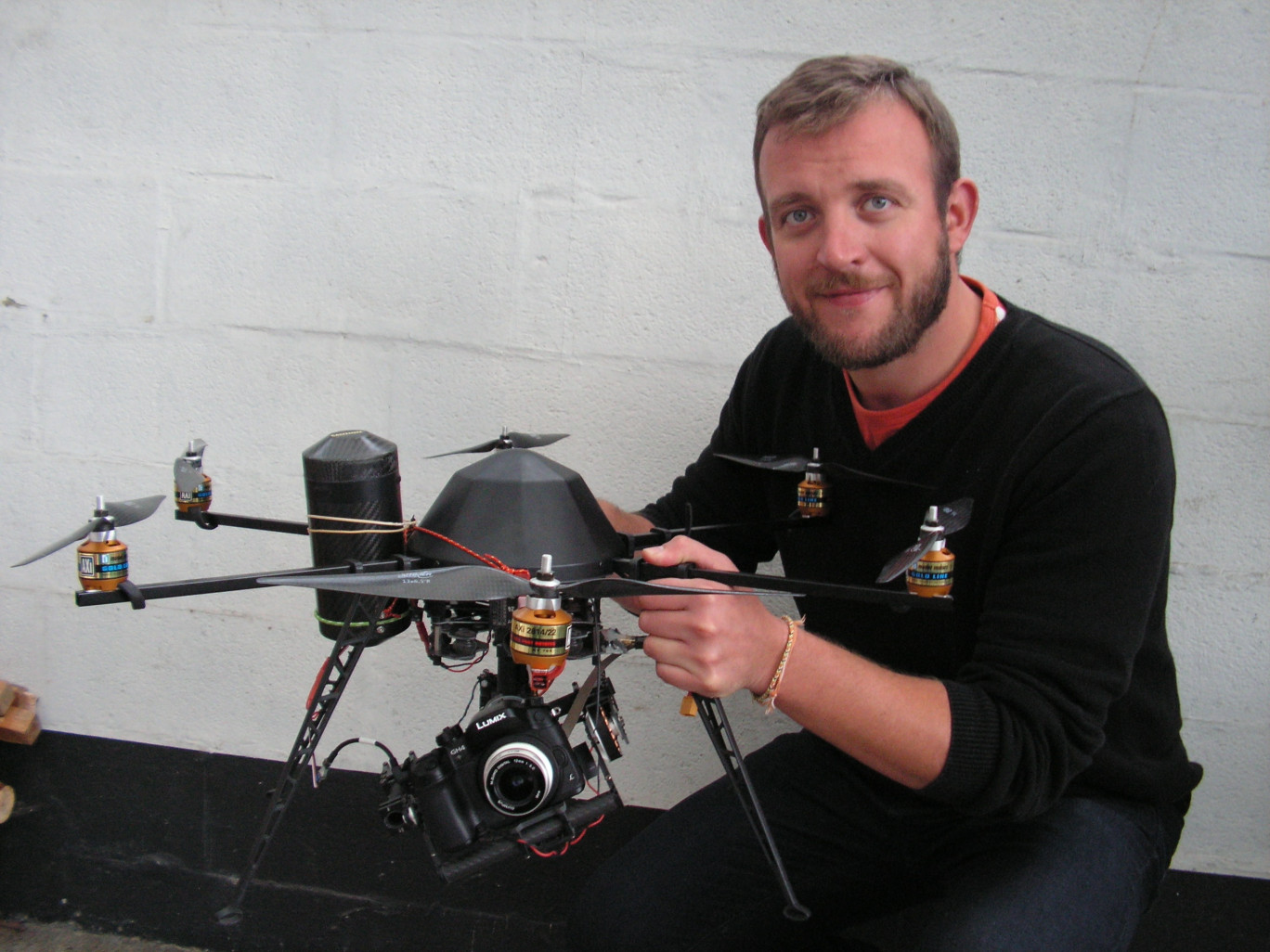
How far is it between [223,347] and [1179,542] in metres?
2.10

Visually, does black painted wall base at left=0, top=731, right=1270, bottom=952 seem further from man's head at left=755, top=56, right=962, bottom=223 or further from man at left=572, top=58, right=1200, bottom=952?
man's head at left=755, top=56, right=962, bottom=223

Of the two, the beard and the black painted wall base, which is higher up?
the beard

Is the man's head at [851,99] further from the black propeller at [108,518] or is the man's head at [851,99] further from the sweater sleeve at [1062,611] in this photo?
the black propeller at [108,518]

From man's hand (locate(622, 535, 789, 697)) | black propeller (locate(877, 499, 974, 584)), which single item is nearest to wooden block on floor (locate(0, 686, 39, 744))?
man's hand (locate(622, 535, 789, 697))

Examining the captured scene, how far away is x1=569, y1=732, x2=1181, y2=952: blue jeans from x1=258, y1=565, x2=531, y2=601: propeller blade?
2.79ft

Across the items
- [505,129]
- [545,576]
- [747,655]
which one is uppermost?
[505,129]

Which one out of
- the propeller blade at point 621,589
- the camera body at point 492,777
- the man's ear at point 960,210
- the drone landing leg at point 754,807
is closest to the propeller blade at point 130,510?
the camera body at point 492,777

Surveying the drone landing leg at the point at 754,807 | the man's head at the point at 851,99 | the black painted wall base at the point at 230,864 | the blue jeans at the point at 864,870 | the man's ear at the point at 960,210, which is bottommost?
the black painted wall base at the point at 230,864

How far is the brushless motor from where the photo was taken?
128cm

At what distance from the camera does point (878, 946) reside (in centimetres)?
188

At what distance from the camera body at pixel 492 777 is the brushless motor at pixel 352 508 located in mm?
194

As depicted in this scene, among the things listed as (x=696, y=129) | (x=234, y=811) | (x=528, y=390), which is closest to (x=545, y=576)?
(x=528, y=390)

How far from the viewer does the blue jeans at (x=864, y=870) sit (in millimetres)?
1414

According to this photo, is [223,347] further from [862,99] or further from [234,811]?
[862,99]
